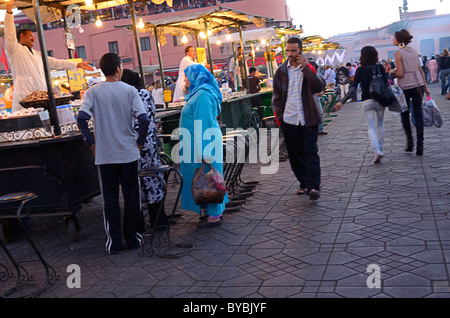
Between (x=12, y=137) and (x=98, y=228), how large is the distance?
1.52 meters

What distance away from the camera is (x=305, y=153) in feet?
20.2

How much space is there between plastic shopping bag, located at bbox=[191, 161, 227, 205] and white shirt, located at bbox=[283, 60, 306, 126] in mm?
1321

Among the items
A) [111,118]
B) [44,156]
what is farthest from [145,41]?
[111,118]

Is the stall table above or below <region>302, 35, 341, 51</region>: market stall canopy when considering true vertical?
below

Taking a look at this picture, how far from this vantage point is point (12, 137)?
19.1 feet

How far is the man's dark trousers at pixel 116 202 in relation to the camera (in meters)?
5.06

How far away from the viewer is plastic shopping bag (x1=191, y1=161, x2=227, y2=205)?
5.44 metres

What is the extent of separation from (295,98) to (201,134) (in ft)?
4.54

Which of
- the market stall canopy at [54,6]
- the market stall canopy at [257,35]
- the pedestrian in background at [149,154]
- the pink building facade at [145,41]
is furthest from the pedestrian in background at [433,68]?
the pedestrian in background at [149,154]

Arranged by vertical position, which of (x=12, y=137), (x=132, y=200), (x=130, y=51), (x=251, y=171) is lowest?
(x=251, y=171)

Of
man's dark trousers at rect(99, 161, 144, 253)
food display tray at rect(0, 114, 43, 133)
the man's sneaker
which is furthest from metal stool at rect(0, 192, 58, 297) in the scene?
the man's sneaker

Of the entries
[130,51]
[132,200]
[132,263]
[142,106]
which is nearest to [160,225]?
[132,200]

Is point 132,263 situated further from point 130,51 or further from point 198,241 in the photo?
point 130,51

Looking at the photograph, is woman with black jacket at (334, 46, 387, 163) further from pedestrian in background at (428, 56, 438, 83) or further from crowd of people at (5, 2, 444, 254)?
pedestrian in background at (428, 56, 438, 83)
